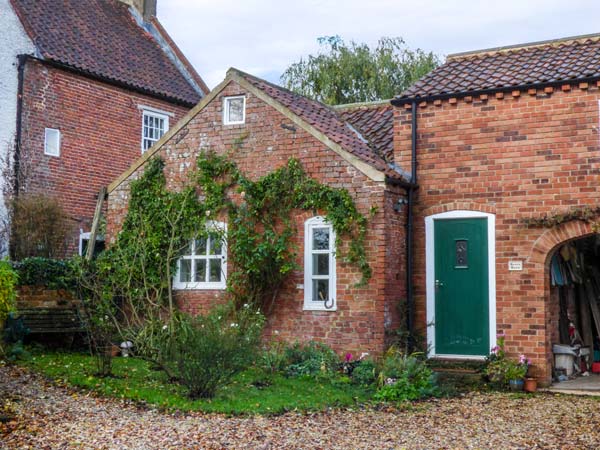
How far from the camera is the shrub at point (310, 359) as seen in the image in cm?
1343

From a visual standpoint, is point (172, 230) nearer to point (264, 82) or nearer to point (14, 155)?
point (264, 82)

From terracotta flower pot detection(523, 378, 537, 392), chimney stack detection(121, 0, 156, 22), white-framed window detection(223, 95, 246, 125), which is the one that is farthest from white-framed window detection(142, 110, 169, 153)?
terracotta flower pot detection(523, 378, 537, 392)

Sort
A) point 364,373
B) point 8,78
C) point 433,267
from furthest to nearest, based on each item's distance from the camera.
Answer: point 8,78 → point 433,267 → point 364,373

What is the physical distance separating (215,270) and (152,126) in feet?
29.3

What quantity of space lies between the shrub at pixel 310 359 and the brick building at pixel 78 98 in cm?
849

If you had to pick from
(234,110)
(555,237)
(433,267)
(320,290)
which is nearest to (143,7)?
(234,110)

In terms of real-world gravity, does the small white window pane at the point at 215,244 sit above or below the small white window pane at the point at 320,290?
above

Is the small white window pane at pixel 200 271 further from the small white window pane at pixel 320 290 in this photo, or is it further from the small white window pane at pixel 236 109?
the small white window pane at pixel 236 109

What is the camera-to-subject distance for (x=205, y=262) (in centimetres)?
1588

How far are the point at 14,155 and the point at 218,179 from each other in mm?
6441

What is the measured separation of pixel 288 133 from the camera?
15.1 m

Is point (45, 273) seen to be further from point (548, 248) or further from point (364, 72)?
point (364, 72)

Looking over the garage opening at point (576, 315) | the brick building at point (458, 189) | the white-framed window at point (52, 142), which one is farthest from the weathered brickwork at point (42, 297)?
the garage opening at point (576, 315)

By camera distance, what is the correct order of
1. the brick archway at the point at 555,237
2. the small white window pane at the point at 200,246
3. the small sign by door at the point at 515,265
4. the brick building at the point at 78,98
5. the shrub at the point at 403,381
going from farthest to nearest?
the brick building at the point at 78,98
the small white window pane at the point at 200,246
the small sign by door at the point at 515,265
the brick archway at the point at 555,237
the shrub at the point at 403,381
